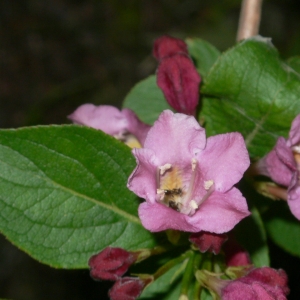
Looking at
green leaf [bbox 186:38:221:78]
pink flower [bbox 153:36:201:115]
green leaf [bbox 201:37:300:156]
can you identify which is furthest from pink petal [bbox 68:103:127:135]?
green leaf [bbox 186:38:221:78]

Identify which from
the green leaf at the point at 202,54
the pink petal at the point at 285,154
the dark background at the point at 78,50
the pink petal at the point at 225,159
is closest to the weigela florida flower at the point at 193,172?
the pink petal at the point at 225,159

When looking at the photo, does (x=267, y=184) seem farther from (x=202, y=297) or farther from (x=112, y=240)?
(x=112, y=240)

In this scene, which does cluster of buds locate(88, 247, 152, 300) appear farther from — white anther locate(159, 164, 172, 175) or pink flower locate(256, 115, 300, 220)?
pink flower locate(256, 115, 300, 220)

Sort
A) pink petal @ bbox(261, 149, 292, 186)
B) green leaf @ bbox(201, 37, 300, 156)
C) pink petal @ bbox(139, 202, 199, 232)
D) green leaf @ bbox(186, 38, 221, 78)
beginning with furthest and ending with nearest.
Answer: green leaf @ bbox(186, 38, 221, 78)
green leaf @ bbox(201, 37, 300, 156)
pink petal @ bbox(261, 149, 292, 186)
pink petal @ bbox(139, 202, 199, 232)

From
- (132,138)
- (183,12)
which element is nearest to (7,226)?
(132,138)

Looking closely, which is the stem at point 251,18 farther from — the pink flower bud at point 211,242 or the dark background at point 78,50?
the dark background at point 78,50

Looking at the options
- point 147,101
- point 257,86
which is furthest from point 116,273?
point 147,101
